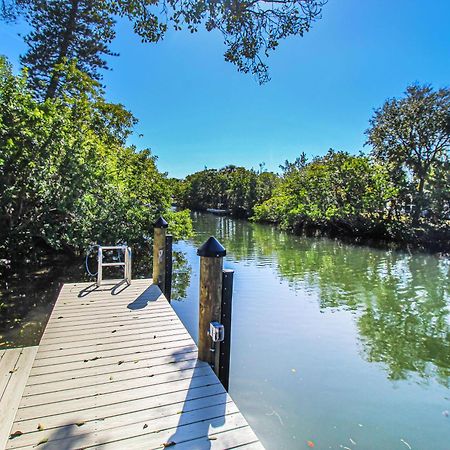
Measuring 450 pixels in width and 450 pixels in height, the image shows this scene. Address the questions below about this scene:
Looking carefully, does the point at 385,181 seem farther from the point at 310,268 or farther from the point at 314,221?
the point at 310,268

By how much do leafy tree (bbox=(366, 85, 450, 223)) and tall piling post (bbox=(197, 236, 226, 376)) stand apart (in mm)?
17325

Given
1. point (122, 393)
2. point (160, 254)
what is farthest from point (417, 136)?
point (122, 393)

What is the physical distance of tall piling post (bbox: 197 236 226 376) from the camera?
2.85 meters

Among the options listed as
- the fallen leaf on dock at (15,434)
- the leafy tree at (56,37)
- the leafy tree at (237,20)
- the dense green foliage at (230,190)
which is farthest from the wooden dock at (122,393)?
the dense green foliage at (230,190)

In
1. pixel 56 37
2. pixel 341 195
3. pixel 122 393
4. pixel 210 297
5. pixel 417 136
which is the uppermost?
pixel 56 37

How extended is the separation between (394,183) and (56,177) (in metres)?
17.2

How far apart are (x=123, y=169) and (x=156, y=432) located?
9.36 meters

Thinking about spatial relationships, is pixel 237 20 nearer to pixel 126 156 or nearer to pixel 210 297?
pixel 210 297

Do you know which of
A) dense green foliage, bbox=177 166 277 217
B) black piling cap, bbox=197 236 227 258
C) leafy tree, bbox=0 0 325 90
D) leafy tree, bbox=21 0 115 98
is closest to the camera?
black piling cap, bbox=197 236 227 258

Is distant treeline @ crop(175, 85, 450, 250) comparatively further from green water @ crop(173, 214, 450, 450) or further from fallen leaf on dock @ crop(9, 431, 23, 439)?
fallen leaf on dock @ crop(9, 431, 23, 439)

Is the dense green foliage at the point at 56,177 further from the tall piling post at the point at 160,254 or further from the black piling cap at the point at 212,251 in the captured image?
the black piling cap at the point at 212,251

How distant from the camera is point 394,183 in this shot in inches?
693

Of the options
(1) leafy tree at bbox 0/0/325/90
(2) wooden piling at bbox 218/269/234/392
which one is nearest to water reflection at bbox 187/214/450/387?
(2) wooden piling at bbox 218/269/234/392

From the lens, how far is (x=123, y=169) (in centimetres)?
1024
